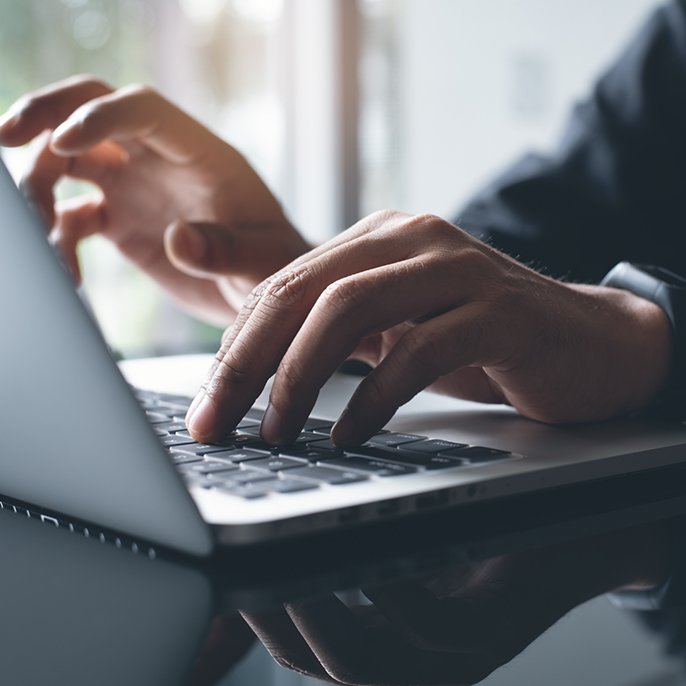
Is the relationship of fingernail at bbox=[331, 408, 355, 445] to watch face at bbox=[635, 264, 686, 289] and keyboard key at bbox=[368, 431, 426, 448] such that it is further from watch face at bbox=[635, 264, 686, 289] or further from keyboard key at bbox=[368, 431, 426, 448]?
watch face at bbox=[635, 264, 686, 289]

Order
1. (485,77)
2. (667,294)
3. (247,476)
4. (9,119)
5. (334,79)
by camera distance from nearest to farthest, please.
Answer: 1. (247,476)
2. (667,294)
3. (9,119)
4. (485,77)
5. (334,79)

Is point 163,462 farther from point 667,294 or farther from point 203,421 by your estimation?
point 667,294

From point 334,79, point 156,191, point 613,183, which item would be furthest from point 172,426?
point 334,79

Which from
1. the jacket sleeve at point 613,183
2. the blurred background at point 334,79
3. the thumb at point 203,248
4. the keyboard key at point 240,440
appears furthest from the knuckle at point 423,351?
the blurred background at point 334,79

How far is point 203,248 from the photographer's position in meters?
0.75

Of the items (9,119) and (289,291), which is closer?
(289,291)

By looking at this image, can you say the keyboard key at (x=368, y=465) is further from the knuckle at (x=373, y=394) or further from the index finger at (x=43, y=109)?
the index finger at (x=43, y=109)

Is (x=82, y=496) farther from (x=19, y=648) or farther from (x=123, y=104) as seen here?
(x=123, y=104)

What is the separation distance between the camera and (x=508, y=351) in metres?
0.43

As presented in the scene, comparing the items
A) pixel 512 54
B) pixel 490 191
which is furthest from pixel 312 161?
pixel 490 191

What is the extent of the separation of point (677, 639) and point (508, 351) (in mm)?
223

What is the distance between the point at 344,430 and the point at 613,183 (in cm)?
74

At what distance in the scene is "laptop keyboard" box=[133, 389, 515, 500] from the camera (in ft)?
1.02

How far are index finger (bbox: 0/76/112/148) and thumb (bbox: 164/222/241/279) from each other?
0.56 ft
